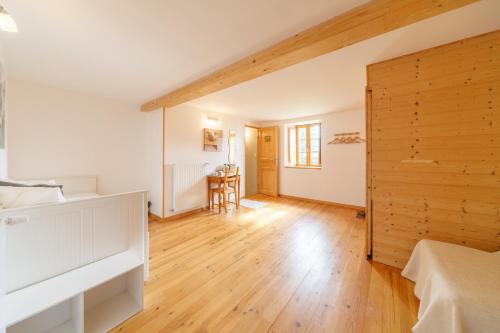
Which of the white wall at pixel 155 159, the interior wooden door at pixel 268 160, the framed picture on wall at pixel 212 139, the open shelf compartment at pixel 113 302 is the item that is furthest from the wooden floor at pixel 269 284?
the interior wooden door at pixel 268 160

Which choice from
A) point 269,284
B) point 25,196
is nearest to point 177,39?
point 25,196

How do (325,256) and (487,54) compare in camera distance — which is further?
(325,256)

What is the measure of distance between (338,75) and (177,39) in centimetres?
200

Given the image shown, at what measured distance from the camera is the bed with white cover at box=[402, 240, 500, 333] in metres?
1.01

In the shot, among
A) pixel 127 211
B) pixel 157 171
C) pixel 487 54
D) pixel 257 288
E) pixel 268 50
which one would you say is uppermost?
pixel 268 50

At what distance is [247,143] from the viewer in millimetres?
5926

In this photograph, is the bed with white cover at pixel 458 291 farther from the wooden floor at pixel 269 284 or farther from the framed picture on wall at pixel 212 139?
the framed picture on wall at pixel 212 139

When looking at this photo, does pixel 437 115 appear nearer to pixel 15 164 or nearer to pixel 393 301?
pixel 393 301

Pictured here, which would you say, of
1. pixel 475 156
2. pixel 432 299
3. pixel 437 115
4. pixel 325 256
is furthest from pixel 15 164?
pixel 475 156

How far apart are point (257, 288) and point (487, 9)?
2896 millimetres

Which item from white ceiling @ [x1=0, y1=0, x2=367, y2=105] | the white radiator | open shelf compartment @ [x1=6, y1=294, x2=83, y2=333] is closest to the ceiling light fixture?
white ceiling @ [x1=0, y1=0, x2=367, y2=105]

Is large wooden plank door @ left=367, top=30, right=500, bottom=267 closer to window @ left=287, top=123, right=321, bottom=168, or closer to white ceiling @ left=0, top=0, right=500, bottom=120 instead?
white ceiling @ left=0, top=0, right=500, bottom=120

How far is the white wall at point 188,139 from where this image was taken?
360cm

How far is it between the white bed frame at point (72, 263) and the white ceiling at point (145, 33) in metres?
1.39
